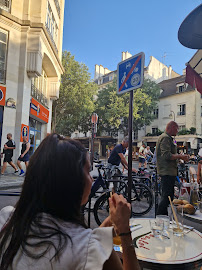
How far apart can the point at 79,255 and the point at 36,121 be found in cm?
1616

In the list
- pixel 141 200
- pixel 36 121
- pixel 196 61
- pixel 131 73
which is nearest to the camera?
pixel 131 73

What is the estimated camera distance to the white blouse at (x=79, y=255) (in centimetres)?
75

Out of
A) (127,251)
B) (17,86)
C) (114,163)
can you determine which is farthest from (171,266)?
(17,86)

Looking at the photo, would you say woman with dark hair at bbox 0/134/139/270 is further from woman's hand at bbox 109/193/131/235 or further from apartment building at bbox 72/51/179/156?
apartment building at bbox 72/51/179/156

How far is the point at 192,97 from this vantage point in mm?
29297

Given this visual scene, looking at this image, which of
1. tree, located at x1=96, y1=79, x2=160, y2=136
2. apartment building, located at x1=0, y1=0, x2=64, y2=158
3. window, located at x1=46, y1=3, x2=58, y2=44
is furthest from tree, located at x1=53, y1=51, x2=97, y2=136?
apartment building, located at x1=0, y1=0, x2=64, y2=158

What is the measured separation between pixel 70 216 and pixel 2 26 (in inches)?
511

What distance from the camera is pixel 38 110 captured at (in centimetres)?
1456

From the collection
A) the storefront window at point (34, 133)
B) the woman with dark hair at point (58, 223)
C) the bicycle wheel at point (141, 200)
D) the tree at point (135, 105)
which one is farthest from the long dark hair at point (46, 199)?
the tree at point (135, 105)

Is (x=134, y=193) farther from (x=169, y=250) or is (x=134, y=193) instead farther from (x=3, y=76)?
(x=3, y=76)

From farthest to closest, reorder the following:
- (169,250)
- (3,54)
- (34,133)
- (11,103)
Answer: (34,133) < (3,54) < (11,103) < (169,250)

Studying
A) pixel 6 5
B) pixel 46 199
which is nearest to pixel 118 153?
pixel 46 199

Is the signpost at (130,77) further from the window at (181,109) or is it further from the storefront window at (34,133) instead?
the window at (181,109)

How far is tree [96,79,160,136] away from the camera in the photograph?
1215 inches
